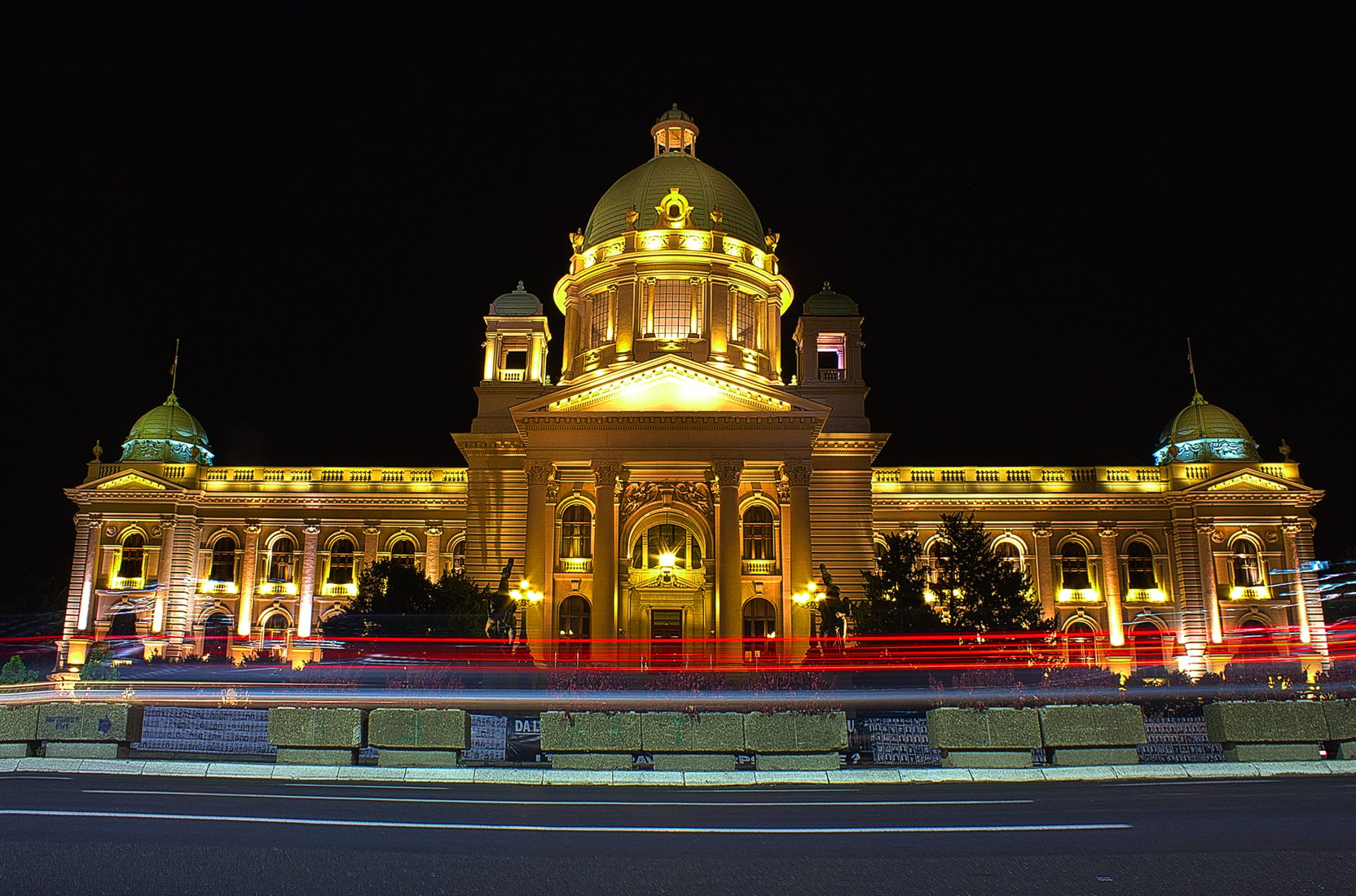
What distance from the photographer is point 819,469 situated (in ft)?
159

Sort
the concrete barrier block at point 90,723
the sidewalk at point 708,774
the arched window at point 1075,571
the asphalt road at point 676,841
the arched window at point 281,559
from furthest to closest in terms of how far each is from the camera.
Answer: the arched window at point 281,559 → the arched window at point 1075,571 → the concrete barrier block at point 90,723 → the sidewalk at point 708,774 → the asphalt road at point 676,841

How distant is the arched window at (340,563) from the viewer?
2188 inches

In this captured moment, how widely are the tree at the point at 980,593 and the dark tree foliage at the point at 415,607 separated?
56.9 feet

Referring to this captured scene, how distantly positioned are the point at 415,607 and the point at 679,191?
28.7 meters

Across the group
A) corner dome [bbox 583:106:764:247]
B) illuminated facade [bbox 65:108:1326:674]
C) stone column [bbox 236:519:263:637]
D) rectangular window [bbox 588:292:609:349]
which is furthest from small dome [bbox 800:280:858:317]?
stone column [bbox 236:519:263:637]

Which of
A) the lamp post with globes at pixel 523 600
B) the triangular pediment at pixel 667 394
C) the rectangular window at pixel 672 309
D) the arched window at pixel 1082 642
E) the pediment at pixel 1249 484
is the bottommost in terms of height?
Result: the arched window at pixel 1082 642

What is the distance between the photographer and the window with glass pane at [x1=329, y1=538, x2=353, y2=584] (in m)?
55.6

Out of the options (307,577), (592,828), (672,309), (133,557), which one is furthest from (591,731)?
(133,557)

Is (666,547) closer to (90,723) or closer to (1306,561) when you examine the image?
(90,723)

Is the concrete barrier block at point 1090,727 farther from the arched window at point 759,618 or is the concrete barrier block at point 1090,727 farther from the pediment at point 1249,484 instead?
the pediment at point 1249,484

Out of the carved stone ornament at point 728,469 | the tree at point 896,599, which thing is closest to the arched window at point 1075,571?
the tree at point 896,599

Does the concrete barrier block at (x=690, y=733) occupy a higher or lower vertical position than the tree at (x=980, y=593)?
lower

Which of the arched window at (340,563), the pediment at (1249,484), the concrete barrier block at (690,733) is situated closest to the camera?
the concrete barrier block at (690,733)

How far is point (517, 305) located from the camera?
55.3 meters
